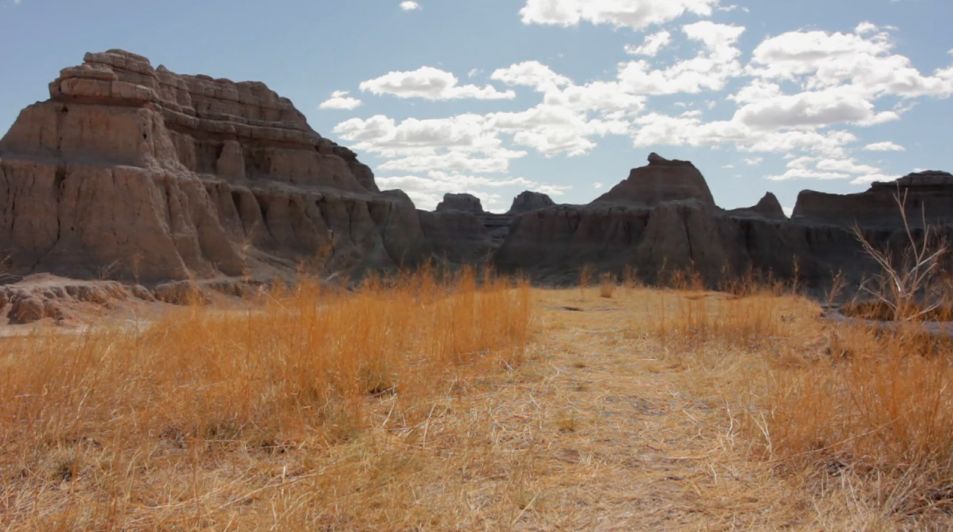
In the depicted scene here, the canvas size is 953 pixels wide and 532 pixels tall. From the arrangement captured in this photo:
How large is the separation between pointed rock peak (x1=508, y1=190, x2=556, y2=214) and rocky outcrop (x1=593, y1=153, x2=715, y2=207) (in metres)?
25.3

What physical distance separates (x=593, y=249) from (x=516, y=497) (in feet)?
128

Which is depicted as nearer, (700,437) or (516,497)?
(516,497)

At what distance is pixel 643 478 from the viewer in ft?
12.1

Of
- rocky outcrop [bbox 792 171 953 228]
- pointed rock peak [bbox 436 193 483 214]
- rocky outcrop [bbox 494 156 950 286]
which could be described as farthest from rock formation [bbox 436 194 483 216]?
rocky outcrop [bbox 792 171 953 228]

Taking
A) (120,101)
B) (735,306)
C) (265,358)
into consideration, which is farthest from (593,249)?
(265,358)

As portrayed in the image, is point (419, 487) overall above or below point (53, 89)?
below

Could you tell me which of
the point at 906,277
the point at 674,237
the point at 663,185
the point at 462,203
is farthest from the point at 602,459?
the point at 462,203

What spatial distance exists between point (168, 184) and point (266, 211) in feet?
26.2

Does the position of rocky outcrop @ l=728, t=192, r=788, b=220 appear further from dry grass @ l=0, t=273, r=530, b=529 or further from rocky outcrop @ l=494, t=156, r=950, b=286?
dry grass @ l=0, t=273, r=530, b=529

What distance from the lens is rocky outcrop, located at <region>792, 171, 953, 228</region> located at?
4622cm

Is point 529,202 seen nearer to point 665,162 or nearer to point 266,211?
point 665,162

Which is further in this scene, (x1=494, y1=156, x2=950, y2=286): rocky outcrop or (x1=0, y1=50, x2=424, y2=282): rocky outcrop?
(x1=494, y1=156, x2=950, y2=286): rocky outcrop

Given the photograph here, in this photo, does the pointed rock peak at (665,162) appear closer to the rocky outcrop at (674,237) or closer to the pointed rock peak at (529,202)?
the rocky outcrop at (674,237)

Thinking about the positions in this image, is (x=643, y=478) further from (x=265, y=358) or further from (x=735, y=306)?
(x=735, y=306)
